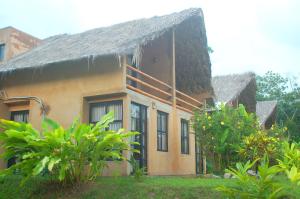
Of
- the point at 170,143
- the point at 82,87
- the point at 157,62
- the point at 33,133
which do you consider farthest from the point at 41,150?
the point at 157,62

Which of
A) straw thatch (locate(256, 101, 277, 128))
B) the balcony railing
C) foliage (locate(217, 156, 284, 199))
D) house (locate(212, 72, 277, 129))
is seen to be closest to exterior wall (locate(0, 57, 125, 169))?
the balcony railing

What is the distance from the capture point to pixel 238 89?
1889cm

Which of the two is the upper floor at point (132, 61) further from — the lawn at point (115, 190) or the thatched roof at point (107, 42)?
the lawn at point (115, 190)

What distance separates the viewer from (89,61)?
442 inches

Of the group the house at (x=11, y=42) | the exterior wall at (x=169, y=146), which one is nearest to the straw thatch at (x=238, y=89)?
the exterior wall at (x=169, y=146)

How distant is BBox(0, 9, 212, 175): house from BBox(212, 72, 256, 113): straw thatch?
4.45m

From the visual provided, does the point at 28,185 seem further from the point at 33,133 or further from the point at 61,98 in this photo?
the point at 61,98

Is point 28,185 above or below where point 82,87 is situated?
below

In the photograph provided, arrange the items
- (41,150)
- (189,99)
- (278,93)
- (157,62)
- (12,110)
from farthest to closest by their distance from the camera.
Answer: (278,93) < (189,99) < (157,62) < (12,110) < (41,150)

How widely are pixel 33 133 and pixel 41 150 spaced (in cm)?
38

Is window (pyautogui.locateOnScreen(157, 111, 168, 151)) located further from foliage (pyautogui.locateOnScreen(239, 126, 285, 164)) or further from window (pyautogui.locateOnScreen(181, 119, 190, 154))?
foliage (pyautogui.locateOnScreen(239, 126, 285, 164))

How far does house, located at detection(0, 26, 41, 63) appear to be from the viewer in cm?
1675

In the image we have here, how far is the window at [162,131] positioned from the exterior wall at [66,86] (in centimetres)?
250

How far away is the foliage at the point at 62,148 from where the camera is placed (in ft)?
24.9
